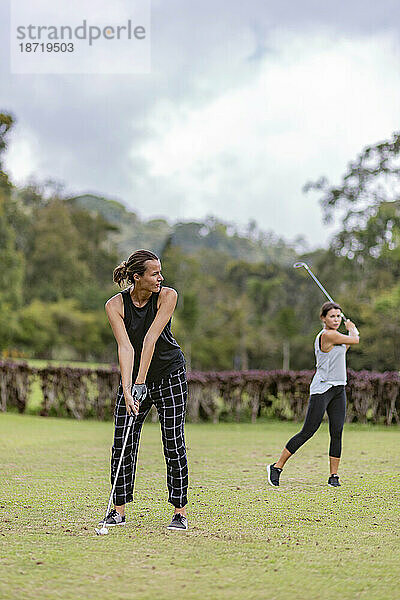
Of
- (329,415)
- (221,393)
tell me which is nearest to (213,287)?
(221,393)

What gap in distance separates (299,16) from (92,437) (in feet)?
46.7

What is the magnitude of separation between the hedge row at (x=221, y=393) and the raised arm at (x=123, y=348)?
26.6 ft

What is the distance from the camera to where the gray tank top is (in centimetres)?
657

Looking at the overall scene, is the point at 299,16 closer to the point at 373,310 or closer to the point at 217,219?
the point at 373,310

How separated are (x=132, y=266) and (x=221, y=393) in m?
8.61

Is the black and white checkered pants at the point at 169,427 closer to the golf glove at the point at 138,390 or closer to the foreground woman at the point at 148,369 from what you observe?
the foreground woman at the point at 148,369

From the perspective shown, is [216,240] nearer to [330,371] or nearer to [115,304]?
[330,371]

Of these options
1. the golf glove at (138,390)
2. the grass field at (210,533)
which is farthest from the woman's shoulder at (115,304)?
the grass field at (210,533)

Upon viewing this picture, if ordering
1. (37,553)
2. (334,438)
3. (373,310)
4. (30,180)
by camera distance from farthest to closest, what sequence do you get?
(30,180) < (373,310) < (334,438) < (37,553)

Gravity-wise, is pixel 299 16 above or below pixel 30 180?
below

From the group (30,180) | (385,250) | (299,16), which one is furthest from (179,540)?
(30,180)

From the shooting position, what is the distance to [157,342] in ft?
15.5

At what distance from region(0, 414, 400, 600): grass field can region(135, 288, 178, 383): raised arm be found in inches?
39.0

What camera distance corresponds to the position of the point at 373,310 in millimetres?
26578
